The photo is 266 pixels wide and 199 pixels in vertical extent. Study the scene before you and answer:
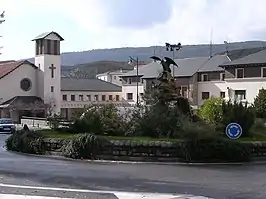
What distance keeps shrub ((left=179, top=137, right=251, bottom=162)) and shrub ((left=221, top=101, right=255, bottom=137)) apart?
4069 millimetres

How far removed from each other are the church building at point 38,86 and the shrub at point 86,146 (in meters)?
58.6

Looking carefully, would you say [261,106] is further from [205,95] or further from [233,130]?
[233,130]

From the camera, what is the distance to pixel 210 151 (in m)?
20.4

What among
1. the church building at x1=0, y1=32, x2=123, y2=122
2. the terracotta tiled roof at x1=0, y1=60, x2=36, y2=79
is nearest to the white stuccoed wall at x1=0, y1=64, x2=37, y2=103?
the church building at x1=0, y1=32, x2=123, y2=122

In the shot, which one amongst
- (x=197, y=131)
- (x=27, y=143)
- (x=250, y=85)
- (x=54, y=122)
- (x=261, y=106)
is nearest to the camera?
(x=197, y=131)

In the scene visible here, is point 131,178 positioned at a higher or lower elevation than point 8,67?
lower

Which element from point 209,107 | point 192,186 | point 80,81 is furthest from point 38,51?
point 192,186

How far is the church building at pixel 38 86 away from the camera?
8194 cm

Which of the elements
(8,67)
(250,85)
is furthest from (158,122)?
(8,67)

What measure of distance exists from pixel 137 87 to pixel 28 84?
1775 cm

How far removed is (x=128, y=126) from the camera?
81.5 ft

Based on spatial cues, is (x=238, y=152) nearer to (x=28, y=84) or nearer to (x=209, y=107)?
(x=209, y=107)

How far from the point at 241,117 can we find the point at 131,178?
34.8ft

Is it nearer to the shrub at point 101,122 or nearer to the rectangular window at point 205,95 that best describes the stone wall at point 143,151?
the shrub at point 101,122
